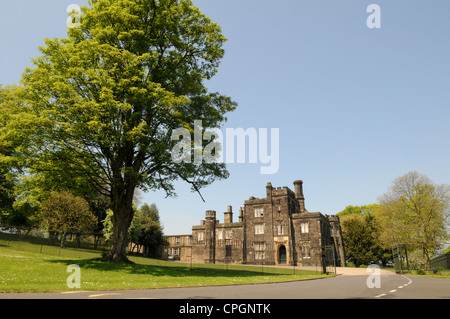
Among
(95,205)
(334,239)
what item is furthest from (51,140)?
(334,239)

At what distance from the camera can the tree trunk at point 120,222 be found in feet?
69.0

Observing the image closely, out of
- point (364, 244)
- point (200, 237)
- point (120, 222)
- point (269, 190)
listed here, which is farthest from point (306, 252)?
point (120, 222)

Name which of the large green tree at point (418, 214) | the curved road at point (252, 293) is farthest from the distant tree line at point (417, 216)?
the curved road at point (252, 293)

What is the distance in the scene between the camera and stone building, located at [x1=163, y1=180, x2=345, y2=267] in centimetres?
5397

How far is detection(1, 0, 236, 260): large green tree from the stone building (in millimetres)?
36534

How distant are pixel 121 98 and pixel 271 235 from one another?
44794mm

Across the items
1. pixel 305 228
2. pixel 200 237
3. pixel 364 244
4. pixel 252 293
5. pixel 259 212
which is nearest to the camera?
pixel 252 293

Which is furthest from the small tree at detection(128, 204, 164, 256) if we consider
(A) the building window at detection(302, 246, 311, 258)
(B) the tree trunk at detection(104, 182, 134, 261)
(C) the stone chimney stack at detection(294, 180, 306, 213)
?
(B) the tree trunk at detection(104, 182, 134, 261)

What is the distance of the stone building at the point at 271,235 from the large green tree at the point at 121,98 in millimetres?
36534

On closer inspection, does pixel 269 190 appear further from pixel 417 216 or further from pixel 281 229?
pixel 417 216

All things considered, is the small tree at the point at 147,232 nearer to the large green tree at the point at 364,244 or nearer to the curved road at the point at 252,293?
the large green tree at the point at 364,244

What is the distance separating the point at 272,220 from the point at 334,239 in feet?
50.9

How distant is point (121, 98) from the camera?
1934 cm

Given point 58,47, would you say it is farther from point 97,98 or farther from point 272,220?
point 272,220
